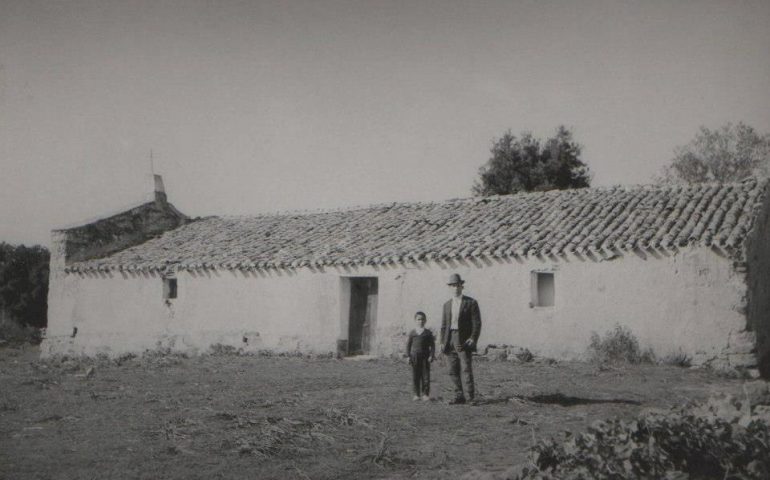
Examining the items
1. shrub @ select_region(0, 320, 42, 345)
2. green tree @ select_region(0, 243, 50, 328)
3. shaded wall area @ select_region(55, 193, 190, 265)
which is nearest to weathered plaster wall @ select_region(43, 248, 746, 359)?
shaded wall area @ select_region(55, 193, 190, 265)

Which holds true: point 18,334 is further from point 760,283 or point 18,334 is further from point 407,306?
point 760,283

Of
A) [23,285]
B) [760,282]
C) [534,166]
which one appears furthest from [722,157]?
[23,285]

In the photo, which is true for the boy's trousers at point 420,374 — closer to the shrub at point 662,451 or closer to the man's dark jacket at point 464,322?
the man's dark jacket at point 464,322

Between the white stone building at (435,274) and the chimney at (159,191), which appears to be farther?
the chimney at (159,191)

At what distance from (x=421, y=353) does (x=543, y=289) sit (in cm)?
667

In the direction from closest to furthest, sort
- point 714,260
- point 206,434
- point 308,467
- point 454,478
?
point 454,478 < point 308,467 < point 206,434 < point 714,260

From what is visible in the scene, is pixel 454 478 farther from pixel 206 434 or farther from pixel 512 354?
pixel 512 354

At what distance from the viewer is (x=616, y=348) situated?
1418 cm

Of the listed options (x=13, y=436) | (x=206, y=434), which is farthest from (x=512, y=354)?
(x=13, y=436)

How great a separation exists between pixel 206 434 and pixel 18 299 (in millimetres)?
26780

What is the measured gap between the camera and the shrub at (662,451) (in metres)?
4.94

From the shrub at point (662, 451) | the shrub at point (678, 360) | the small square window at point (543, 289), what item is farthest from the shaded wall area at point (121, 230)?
the shrub at point (662, 451)

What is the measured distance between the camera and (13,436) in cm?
770

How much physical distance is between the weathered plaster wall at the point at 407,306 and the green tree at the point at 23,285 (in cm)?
922
